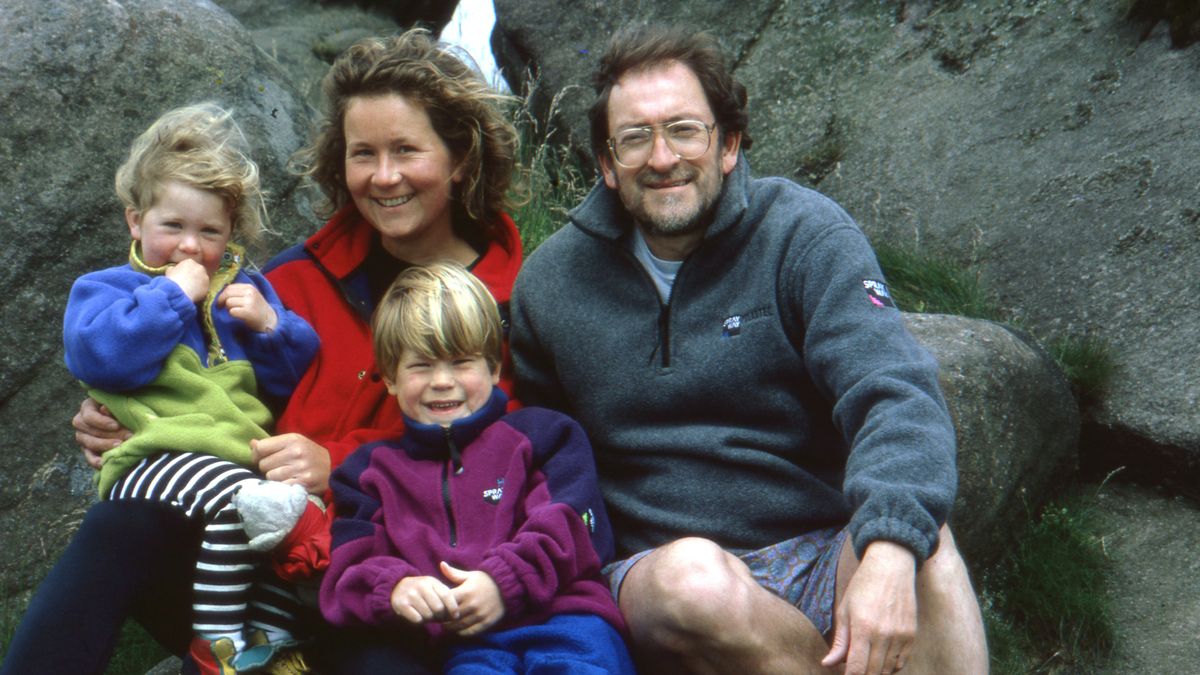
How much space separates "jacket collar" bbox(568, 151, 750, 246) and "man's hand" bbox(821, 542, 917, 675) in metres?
1.11

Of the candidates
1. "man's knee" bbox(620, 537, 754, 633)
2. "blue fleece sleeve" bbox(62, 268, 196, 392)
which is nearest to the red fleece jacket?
"blue fleece sleeve" bbox(62, 268, 196, 392)

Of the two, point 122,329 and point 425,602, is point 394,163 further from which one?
point 425,602

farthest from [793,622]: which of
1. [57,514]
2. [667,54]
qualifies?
[57,514]

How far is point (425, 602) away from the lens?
9.66 feet

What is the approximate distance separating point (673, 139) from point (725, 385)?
0.67 metres

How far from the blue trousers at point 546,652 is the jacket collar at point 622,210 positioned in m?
1.10

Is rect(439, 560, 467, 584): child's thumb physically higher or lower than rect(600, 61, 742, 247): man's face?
lower

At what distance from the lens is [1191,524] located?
4320 millimetres

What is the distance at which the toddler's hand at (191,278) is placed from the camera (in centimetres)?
331

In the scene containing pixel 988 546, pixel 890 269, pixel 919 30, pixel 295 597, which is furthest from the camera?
pixel 919 30

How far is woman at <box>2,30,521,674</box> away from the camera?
11.0 feet

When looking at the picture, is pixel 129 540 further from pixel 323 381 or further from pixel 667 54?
pixel 667 54

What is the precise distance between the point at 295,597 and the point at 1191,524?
2.89 metres

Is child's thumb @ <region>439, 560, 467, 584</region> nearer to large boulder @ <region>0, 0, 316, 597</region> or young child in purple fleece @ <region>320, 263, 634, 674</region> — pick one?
young child in purple fleece @ <region>320, 263, 634, 674</region>
